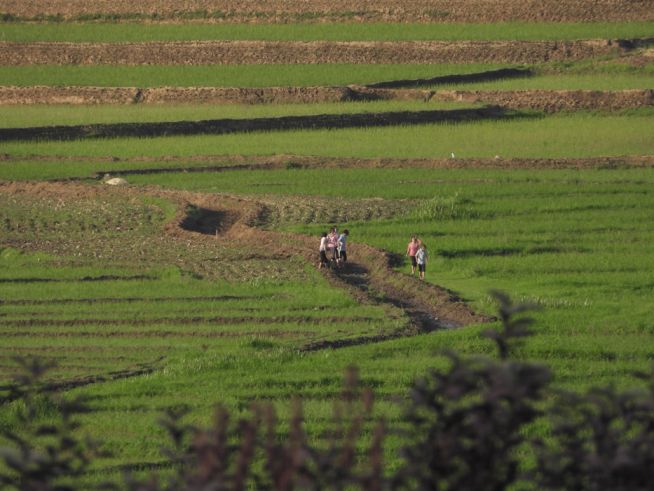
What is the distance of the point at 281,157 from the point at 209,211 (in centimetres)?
621

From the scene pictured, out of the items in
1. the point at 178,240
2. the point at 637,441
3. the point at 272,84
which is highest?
the point at 272,84

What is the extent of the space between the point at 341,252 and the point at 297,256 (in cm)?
115

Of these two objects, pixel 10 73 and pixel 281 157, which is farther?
pixel 10 73

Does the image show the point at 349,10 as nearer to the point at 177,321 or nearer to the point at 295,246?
the point at 295,246

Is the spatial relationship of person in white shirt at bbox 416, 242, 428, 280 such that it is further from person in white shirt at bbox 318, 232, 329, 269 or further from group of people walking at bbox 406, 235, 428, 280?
person in white shirt at bbox 318, 232, 329, 269

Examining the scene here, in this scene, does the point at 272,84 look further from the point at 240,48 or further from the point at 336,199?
the point at 336,199

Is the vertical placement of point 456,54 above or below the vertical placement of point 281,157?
above

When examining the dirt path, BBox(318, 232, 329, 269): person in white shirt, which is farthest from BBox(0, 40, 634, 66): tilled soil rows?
BBox(318, 232, 329, 269): person in white shirt

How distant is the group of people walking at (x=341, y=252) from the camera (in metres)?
24.6

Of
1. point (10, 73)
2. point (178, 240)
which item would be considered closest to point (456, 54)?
point (10, 73)

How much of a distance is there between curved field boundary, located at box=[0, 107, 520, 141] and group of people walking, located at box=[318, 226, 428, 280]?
54.9ft

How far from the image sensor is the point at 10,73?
5066 cm

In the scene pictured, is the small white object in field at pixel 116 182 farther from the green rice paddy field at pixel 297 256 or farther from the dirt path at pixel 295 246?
the dirt path at pixel 295 246

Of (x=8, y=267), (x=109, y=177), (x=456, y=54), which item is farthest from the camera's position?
(x=456, y=54)
